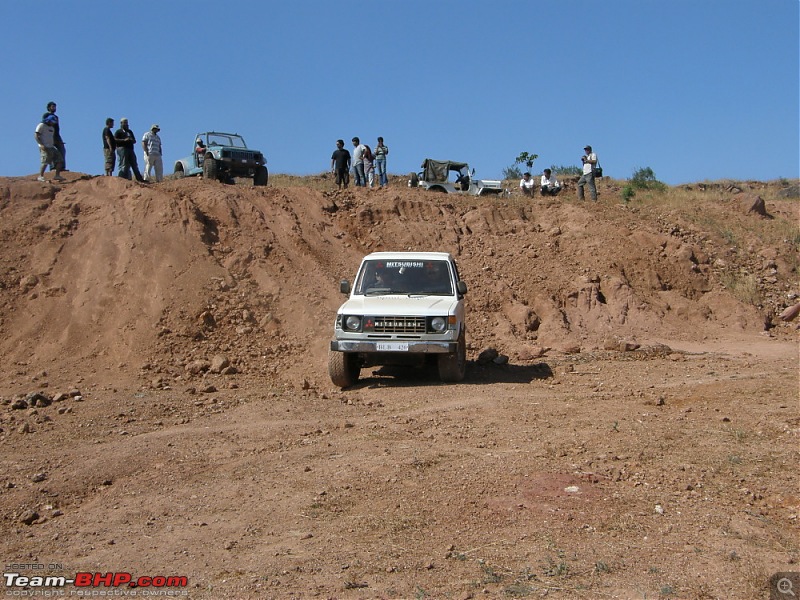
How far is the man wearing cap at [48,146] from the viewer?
16.0 m

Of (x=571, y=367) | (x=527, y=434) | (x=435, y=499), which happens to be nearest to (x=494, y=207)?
(x=571, y=367)

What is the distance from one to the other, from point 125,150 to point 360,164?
6554 millimetres

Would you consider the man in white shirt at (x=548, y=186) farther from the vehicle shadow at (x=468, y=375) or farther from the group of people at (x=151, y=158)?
the vehicle shadow at (x=468, y=375)

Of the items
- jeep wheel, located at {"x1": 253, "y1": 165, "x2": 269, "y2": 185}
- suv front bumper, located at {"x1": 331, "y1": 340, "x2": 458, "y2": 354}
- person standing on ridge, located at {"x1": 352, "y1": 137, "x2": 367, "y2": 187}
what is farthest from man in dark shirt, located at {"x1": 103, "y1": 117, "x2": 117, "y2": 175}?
suv front bumper, located at {"x1": 331, "y1": 340, "x2": 458, "y2": 354}

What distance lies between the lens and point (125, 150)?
17.4 meters

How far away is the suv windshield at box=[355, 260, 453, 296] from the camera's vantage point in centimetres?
1155

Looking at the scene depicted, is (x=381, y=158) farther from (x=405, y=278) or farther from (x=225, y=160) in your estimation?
(x=405, y=278)

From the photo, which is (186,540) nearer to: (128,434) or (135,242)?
(128,434)

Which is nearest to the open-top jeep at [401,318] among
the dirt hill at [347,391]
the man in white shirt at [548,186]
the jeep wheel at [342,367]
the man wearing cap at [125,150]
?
the jeep wheel at [342,367]

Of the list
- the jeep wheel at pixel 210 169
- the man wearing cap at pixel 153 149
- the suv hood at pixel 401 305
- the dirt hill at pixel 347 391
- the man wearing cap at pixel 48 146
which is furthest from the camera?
the jeep wheel at pixel 210 169

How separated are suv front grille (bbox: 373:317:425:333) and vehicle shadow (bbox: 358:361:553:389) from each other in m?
0.99

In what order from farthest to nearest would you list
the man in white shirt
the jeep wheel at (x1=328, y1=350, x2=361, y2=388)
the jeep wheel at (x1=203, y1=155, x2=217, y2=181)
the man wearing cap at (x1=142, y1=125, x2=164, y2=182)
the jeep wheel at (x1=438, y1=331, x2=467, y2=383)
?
the man in white shirt
the jeep wheel at (x1=203, y1=155, x2=217, y2=181)
the man wearing cap at (x1=142, y1=125, x2=164, y2=182)
the jeep wheel at (x1=328, y1=350, x2=361, y2=388)
the jeep wheel at (x1=438, y1=331, x2=467, y2=383)

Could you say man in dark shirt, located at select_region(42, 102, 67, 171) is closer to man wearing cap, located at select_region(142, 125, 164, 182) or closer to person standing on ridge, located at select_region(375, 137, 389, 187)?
man wearing cap, located at select_region(142, 125, 164, 182)

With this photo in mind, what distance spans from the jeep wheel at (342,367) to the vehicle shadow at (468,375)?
210mm
